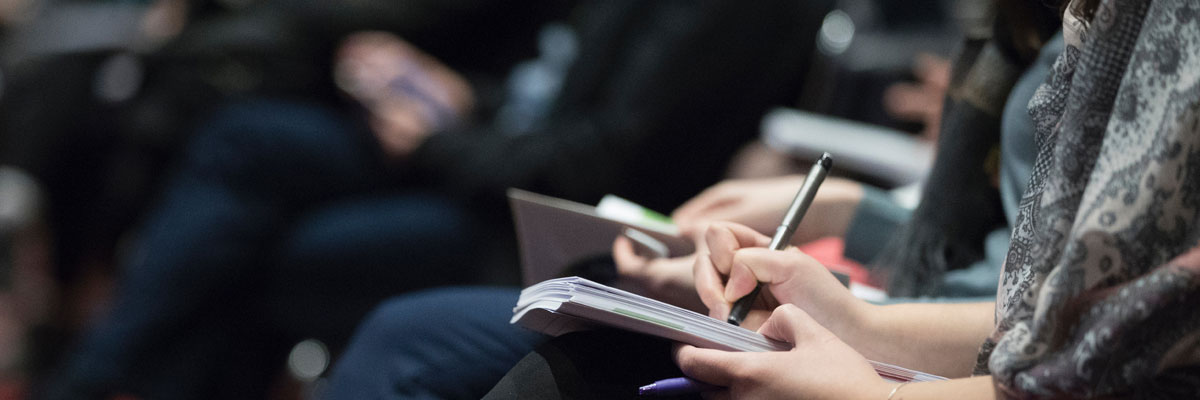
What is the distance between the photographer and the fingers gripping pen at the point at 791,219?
599mm

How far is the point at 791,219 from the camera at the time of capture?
639mm

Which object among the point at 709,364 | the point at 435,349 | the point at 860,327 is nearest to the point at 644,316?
the point at 709,364

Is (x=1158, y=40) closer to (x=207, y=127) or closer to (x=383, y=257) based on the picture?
(x=383, y=257)

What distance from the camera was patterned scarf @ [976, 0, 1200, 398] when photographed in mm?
417

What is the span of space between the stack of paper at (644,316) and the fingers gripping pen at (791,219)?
0.16 ft

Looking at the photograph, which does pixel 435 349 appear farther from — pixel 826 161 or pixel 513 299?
pixel 826 161

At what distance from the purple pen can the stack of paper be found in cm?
2

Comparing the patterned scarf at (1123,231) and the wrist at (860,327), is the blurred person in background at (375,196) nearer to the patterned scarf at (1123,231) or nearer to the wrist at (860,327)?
the wrist at (860,327)

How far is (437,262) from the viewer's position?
1.42 metres

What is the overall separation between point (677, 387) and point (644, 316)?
5cm

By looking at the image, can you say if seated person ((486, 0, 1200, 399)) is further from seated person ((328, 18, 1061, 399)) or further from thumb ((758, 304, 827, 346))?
seated person ((328, 18, 1061, 399))

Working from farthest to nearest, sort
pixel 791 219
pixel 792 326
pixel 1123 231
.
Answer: pixel 791 219 → pixel 792 326 → pixel 1123 231

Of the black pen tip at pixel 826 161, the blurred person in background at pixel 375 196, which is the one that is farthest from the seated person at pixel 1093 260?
the blurred person in background at pixel 375 196

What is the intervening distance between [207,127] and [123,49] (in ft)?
1.96
